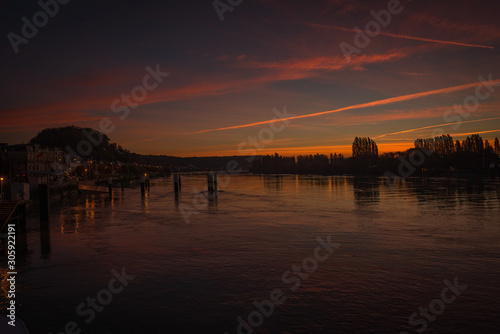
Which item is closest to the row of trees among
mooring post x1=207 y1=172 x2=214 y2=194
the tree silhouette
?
the tree silhouette

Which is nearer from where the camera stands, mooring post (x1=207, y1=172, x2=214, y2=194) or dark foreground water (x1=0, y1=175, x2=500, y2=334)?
dark foreground water (x1=0, y1=175, x2=500, y2=334)

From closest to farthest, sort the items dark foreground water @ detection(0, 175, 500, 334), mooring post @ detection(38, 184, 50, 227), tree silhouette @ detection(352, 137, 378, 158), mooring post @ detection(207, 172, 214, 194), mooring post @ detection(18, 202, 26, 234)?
dark foreground water @ detection(0, 175, 500, 334)
mooring post @ detection(18, 202, 26, 234)
mooring post @ detection(38, 184, 50, 227)
mooring post @ detection(207, 172, 214, 194)
tree silhouette @ detection(352, 137, 378, 158)

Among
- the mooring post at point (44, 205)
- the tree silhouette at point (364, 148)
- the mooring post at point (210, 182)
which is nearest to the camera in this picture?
the mooring post at point (44, 205)

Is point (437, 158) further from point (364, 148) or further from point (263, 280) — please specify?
point (263, 280)

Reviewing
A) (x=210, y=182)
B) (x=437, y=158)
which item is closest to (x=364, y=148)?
(x=437, y=158)

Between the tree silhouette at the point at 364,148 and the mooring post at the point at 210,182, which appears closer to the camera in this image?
the mooring post at the point at 210,182

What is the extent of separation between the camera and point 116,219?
2884 cm

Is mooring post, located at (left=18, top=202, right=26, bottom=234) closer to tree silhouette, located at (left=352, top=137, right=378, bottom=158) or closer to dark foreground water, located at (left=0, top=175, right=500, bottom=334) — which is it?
dark foreground water, located at (left=0, top=175, right=500, bottom=334)

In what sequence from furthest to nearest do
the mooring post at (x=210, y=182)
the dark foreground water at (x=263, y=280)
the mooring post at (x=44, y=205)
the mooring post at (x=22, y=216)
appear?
the mooring post at (x=210, y=182) → the mooring post at (x=44, y=205) → the mooring post at (x=22, y=216) → the dark foreground water at (x=263, y=280)

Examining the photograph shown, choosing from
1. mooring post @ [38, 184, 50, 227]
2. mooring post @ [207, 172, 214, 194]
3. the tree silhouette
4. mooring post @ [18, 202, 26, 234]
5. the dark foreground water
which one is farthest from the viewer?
the tree silhouette

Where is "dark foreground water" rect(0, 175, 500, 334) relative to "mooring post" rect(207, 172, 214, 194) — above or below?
below

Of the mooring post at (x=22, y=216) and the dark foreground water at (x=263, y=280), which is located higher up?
the mooring post at (x=22, y=216)

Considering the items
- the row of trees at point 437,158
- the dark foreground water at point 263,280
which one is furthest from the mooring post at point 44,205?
the row of trees at point 437,158

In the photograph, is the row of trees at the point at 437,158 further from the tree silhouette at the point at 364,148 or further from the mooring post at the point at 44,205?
the mooring post at the point at 44,205
